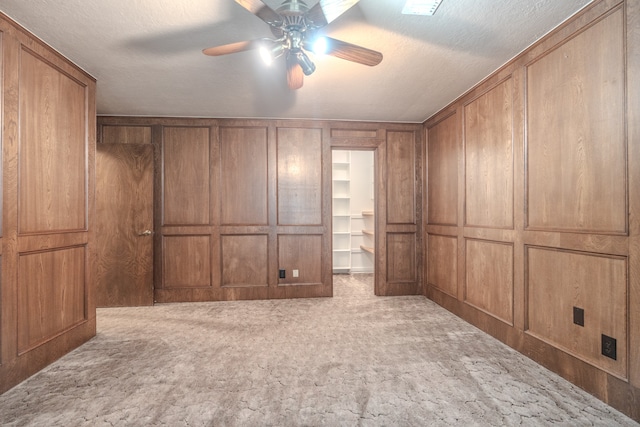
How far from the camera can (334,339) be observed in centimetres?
276

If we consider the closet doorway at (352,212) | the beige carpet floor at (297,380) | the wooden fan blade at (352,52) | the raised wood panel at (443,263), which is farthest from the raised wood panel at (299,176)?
the wooden fan blade at (352,52)

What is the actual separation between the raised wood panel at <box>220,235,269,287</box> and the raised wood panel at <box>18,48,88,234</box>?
1676 millimetres

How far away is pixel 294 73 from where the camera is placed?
2.24 meters

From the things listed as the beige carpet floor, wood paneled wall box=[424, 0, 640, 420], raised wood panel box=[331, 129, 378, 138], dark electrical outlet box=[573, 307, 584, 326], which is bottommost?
the beige carpet floor

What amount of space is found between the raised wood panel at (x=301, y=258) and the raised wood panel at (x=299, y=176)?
235 millimetres

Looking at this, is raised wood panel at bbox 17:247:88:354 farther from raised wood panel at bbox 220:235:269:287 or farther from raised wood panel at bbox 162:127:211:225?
raised wood panel at bbox 220:235:269:287

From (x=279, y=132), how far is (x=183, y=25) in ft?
7.06

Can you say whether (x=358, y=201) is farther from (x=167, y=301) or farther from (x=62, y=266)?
(x=62, y=266)

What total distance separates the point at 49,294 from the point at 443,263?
12.9ft

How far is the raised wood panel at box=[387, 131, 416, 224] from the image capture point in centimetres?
431

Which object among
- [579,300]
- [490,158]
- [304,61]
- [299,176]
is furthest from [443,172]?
[304,61]

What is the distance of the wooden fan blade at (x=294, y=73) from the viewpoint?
6.99ft

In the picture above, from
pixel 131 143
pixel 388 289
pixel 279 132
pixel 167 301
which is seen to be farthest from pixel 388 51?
pixel 167 301

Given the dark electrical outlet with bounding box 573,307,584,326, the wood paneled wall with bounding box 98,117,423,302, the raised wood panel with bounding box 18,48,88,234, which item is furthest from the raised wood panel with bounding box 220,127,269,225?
the dark electrical outlet with bounding box 573,307,584,326
